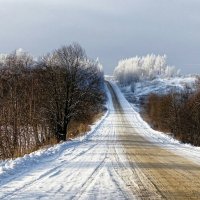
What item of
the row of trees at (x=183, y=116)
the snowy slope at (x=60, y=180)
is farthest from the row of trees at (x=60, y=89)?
the snowy slope at (x=60, y=180)

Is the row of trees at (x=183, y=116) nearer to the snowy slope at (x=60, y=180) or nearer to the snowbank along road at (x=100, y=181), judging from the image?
the snowbank along road at (x=100, y=181)

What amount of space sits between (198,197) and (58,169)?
19.4ft

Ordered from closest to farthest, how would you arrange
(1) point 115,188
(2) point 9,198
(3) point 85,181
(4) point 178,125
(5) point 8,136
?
(2) point 9,198
(1) point 115,188
(3) point 85,181
(5) point 8,136
(4) point 178,125

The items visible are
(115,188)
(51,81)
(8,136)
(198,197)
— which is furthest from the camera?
(51,81)

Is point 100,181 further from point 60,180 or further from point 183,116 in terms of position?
point 183,116

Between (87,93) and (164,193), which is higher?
(87,93)

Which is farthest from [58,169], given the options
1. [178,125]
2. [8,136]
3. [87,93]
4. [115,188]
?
[178,125]

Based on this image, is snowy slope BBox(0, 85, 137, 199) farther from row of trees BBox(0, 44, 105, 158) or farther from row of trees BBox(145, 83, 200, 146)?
row of trees BBox(145, 83, 200, 146)

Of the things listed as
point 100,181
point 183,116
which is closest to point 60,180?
point 100,181

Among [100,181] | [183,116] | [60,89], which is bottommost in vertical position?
[183,116]

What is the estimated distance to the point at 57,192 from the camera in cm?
985

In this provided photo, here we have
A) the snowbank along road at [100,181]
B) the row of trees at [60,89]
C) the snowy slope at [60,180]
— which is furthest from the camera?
the row of trees at [60,89]

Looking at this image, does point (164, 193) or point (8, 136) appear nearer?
point (164, 193)

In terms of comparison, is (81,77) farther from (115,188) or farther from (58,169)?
(115,188)
